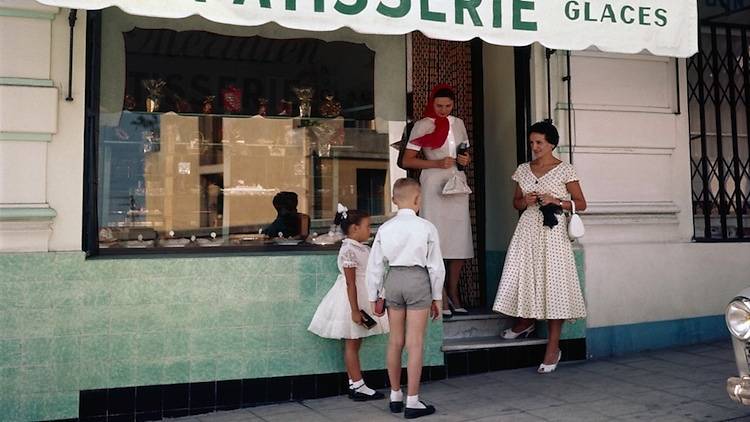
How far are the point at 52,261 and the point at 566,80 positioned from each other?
4.80 metres

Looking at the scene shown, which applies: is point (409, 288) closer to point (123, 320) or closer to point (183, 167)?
point (123, 320)

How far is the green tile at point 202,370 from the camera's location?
5.29 meters

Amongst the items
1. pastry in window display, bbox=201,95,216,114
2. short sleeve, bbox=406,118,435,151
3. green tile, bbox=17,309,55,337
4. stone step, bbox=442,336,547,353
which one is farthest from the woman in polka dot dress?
green tile, bbox=17,309,55,337

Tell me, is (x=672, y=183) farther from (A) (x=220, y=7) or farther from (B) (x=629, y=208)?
(A) (x=220, y=7)

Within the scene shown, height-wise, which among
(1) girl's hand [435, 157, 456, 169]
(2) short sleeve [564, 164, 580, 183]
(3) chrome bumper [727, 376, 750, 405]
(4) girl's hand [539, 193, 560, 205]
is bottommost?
(3) chrome bumper [727, 376, 750, 405]

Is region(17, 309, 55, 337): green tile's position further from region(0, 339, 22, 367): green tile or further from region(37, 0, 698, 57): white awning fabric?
region(37, 0, 698, 57): white awning fabric

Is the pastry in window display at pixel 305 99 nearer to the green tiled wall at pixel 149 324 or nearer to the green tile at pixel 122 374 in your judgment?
the green tiled wall at pixel 149 324

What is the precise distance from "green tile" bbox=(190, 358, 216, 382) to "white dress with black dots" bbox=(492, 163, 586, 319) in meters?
2.51

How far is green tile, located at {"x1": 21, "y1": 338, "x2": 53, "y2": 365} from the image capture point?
16.1ft

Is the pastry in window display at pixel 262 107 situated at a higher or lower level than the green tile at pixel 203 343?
higher

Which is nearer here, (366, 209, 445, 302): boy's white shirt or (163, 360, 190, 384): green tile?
(366, 209, 445, 302): boy's white shirt

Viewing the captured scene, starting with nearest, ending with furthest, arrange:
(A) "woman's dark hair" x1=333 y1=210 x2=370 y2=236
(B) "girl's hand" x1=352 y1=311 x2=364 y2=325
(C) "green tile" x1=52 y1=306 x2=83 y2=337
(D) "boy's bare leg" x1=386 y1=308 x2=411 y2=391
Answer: (D) "boy's bare leg" x1=386 y1=308 x2=411 y2=391 < (C) "green tile" x1=52 y1=306 x2=83 y2=337 < (B) "girl's hand" x1=352 y1=311 x2=364 y2=325 < (A) "woman's dark hair" x1=333 y1=210 x2=370 y2=236

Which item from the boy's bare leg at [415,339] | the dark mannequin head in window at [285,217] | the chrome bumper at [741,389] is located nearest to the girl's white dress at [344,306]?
the boy's bare leg at [415,339]

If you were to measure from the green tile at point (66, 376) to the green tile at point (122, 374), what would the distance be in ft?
0.74
